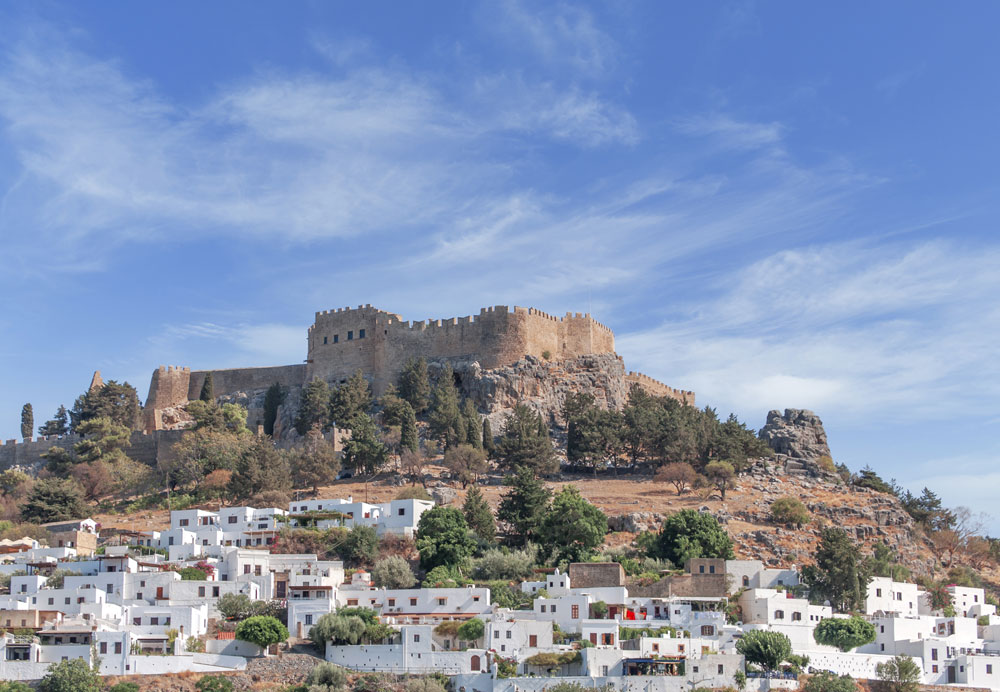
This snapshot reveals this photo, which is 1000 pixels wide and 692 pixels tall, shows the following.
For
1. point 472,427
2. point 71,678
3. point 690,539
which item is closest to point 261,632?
point 71,678

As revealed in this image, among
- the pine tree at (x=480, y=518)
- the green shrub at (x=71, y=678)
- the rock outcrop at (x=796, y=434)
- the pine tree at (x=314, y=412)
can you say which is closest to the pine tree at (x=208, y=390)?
the pine tree at (x=314, y=412)

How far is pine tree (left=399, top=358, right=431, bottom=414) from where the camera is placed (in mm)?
72312

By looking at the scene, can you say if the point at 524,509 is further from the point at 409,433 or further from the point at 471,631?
the point at 409,433

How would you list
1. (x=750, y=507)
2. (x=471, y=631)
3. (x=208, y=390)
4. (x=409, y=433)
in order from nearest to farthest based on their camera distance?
(x=471, y=631)
(x=750, y=507)
(x=409, y=433)
(x=208, y=390)

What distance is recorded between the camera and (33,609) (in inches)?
1943

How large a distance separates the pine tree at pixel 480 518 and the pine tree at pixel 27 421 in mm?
33765

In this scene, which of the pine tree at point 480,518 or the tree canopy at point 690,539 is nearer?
the tree canopy at point 690,539

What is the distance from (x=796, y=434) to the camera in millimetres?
70875

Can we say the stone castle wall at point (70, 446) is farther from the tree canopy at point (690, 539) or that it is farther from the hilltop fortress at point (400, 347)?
the tree canopy at point (690, 539)

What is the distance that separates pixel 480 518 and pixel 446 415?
12.3 meters

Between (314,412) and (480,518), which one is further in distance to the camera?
(314,412)

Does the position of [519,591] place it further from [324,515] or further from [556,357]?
[556,357]

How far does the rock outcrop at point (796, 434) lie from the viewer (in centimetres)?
7019

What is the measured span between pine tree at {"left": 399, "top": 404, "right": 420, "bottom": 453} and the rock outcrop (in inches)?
674
